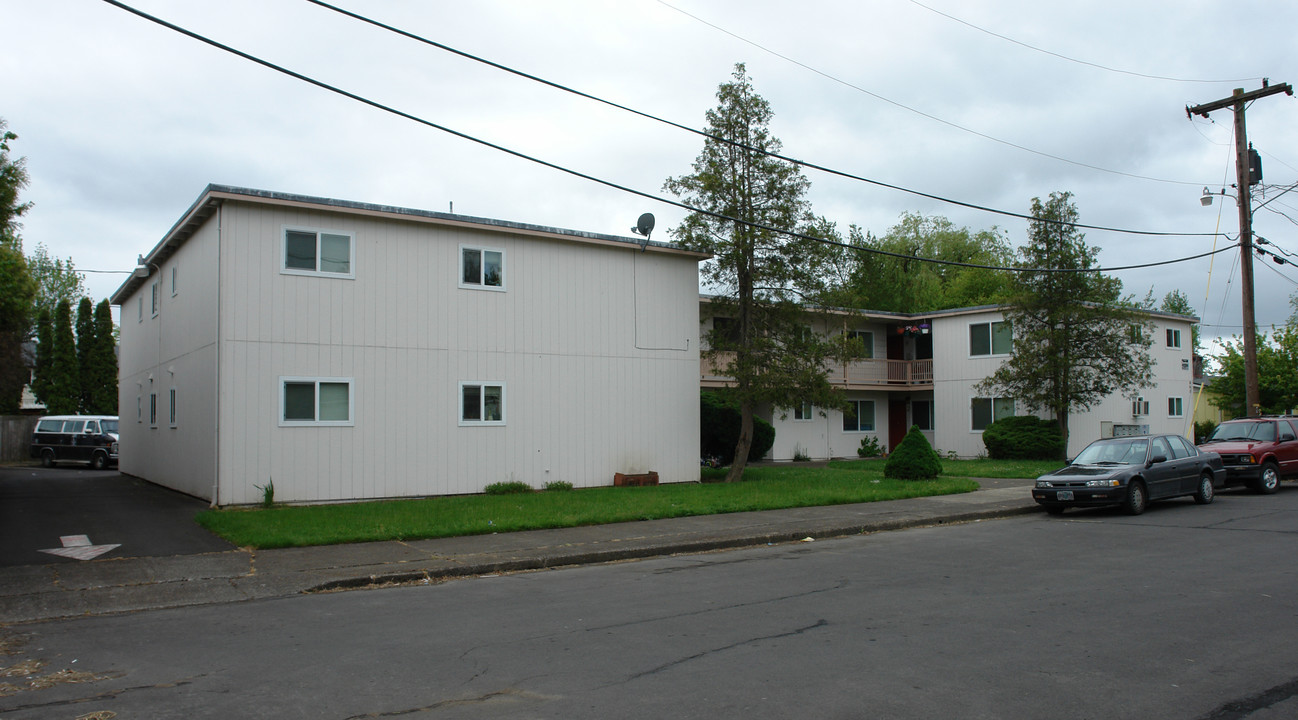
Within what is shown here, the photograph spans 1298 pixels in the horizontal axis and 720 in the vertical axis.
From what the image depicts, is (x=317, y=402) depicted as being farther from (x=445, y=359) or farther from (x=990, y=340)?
(x=990, y=340)

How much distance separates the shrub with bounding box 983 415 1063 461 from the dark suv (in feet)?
28.4

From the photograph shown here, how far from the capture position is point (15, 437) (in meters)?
39.2

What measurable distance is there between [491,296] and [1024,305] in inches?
765

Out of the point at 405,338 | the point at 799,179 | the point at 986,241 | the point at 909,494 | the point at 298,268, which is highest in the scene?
the point at 986,241

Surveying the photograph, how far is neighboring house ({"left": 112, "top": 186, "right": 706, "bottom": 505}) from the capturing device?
56.5 feet

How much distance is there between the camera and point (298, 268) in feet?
58.2

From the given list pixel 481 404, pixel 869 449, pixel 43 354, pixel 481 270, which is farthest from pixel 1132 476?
pixel 43 354

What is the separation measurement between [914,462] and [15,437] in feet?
129

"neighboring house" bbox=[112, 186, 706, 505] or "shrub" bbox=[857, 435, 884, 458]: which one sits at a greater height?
"neighboring house" bbox=[112, 186, 706, 505]

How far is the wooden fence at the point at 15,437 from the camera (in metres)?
38.7

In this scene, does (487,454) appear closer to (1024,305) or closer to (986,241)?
(1024,305)

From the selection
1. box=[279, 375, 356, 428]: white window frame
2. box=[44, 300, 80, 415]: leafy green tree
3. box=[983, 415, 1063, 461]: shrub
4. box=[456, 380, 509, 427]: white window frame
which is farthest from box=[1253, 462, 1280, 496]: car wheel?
box=[44, 300, 80, 415]: leafy green tree

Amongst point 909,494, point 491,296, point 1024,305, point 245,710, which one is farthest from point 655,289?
point 245,710

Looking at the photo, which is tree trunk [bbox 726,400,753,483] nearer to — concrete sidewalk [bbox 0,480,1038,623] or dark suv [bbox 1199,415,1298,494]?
concrete sidewalk [bbox 0,480,1038,623]
